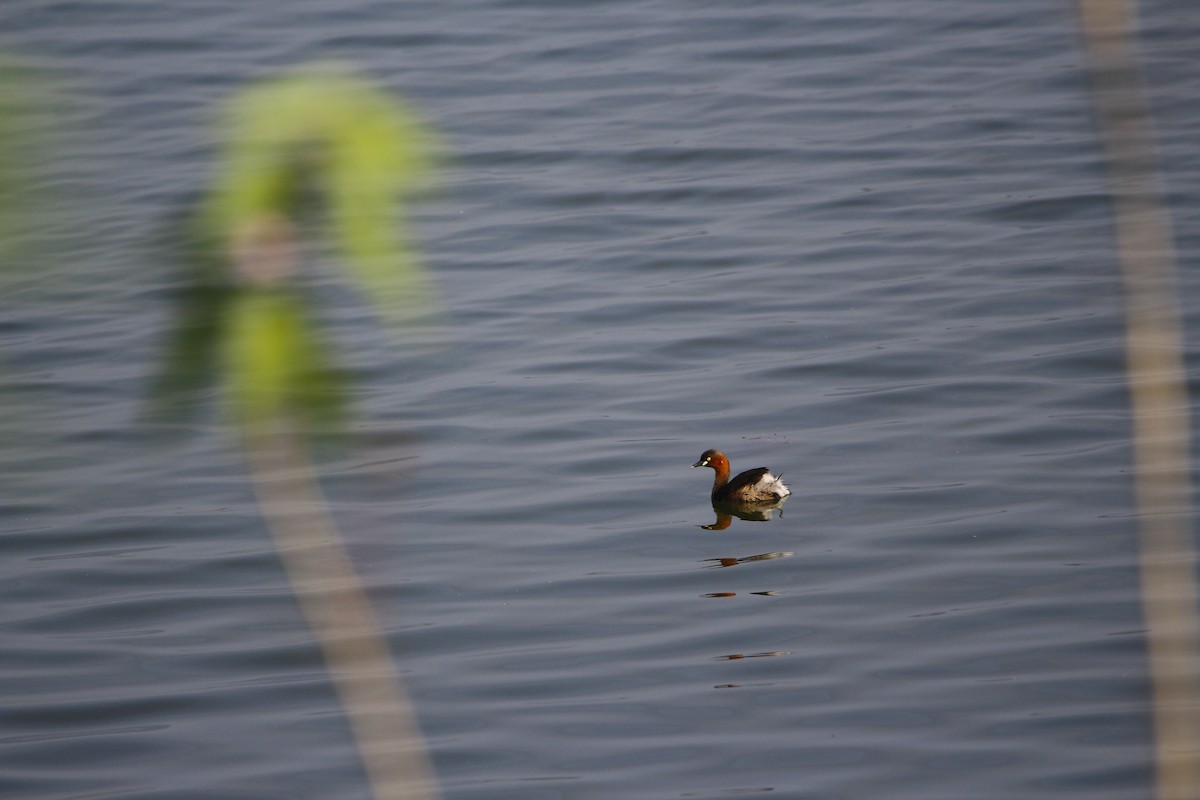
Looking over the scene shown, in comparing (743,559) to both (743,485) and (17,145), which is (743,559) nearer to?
(743,485)

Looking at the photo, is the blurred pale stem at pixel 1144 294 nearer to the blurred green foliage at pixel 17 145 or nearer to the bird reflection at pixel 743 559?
the blurred green foliage at pixel 17 145

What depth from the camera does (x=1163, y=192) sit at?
1370 cm

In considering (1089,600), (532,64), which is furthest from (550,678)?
(532,64)

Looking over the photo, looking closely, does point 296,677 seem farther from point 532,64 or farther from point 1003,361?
point 532,64


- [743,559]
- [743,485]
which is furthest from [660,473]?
[743,559]

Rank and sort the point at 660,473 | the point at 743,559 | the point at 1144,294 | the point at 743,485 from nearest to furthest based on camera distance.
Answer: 1. the point at 1144,294
2. the point at 743,559
3. the point at 743,485
4. the point at 660,473

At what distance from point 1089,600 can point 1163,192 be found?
7085 mm

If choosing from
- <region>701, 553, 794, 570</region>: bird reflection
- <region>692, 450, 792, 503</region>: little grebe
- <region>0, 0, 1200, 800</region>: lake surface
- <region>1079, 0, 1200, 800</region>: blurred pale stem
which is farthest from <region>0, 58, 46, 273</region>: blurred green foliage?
<region>692, 450, 792, 503</region>: little grebe

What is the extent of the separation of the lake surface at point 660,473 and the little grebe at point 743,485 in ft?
0.58

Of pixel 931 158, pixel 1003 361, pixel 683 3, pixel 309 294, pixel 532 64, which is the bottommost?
pixel 309 294

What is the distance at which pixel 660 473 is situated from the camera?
31.4ft

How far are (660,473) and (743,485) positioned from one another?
1062mm

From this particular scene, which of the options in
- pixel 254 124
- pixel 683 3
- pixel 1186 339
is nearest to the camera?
pixel 254 124

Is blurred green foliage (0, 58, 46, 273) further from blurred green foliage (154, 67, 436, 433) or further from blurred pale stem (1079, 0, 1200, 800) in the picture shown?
blurred pale stem (1079, 0, 1200, 800)
